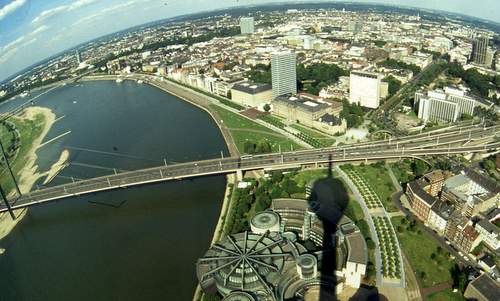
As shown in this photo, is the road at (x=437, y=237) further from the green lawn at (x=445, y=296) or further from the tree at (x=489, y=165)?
the tree at (x=489, y=165)

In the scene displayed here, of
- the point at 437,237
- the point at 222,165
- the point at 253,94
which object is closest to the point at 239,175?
the point at 222,165

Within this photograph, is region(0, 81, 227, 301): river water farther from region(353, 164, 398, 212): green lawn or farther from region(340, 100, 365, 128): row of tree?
region(340, 100, 365, 128): row of tree

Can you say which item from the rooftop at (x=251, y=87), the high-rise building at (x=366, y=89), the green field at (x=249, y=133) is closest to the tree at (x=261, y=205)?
the green field at (x=249, y=133)

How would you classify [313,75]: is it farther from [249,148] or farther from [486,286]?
[486,286]

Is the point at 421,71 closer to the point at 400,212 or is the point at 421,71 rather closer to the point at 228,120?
the point at 228,120

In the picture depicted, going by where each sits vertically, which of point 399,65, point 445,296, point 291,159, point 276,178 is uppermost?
point 399,65

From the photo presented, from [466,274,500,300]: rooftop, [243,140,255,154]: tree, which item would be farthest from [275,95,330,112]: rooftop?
[466,274,500,300]: rooftop
